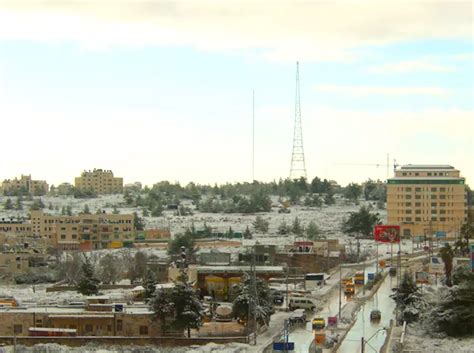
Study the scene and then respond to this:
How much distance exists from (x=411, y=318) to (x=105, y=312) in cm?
867

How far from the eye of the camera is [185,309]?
25.6 meters

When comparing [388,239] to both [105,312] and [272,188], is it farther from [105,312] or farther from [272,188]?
[272,188]

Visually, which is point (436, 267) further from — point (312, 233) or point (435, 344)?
point (312, 233)

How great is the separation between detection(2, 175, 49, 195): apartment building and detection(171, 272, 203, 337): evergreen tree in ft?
309

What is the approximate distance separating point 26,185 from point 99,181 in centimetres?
929

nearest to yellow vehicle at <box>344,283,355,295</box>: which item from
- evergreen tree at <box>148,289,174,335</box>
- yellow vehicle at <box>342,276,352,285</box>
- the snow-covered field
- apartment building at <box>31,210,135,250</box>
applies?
yellow vehicle at <box>342,276,352,285</box>

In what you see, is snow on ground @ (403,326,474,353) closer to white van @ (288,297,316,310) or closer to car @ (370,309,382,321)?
car @ (370,309,382,321)

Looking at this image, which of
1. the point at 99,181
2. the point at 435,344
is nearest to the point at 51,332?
the point at 435,344

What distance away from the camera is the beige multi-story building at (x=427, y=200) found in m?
65.9

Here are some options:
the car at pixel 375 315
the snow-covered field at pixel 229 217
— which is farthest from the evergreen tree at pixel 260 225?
the car at pixel 375 315

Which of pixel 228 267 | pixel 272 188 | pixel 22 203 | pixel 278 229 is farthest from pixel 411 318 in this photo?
pixel 272 188

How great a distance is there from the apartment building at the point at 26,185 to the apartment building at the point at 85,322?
303 feet

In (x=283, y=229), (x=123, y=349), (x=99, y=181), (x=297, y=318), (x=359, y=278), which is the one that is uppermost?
(x=99, y=181)

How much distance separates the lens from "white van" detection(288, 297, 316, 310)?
3083 centimetres
